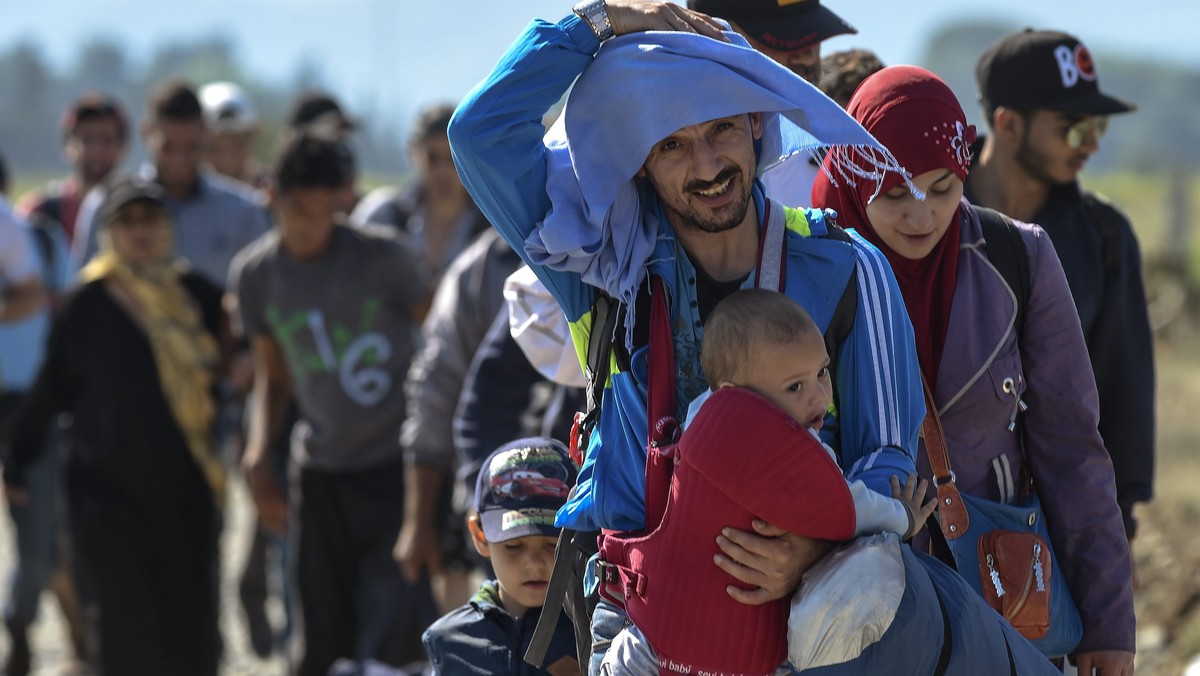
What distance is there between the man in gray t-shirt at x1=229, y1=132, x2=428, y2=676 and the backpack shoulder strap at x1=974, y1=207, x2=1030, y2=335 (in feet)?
12.5

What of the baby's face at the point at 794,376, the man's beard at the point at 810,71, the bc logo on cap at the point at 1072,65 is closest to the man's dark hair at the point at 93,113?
the man's beard at the point at 810,71

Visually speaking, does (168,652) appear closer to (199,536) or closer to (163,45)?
(199,536)

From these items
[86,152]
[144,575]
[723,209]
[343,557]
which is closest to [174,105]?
[86,152]

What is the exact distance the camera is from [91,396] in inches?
300

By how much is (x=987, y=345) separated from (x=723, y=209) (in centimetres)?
71

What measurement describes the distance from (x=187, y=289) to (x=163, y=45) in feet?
213

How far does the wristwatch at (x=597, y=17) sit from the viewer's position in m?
3.40

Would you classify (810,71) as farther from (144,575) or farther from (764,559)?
(144,575)

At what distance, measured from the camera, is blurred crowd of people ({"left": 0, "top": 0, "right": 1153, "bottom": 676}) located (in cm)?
458

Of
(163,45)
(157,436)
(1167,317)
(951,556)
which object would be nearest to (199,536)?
(157,436)

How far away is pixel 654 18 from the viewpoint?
11.1 ft

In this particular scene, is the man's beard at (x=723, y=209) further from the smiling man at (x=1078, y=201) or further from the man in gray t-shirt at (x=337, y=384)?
the man in gray t-shirt at (x=337, y=384)

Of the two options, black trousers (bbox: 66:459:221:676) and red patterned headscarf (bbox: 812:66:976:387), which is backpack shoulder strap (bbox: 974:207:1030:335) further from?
black trousers (bbox: 66:459:221:676)

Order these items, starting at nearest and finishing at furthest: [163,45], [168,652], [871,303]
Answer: [871,303]
[168,652]
[163,45]
